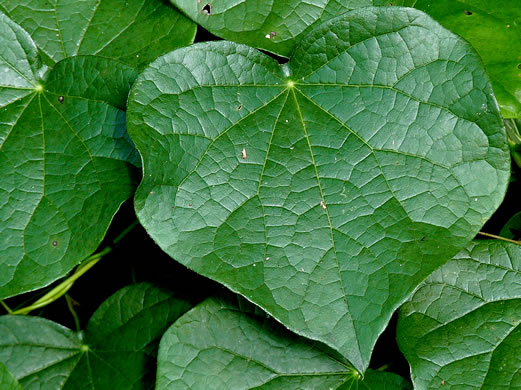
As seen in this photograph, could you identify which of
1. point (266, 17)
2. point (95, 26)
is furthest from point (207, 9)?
point (95, 26)

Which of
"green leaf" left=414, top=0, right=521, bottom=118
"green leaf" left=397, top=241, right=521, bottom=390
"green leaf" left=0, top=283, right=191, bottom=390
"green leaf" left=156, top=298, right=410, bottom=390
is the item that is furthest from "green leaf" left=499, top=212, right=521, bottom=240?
"green leaf" left=0, top=283, right=191, bottom=390

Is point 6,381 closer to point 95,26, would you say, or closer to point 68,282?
point 68,282

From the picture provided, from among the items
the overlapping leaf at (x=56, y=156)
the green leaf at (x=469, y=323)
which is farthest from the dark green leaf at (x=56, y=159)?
the green leaf at (x=469, y=323)

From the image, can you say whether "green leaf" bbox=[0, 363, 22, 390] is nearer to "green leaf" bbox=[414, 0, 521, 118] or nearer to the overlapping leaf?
the overlapping leaf

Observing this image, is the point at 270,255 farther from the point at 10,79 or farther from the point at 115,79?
the point at 10,79

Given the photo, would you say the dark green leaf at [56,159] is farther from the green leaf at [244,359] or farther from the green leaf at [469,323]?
the green leaf at [469,323]

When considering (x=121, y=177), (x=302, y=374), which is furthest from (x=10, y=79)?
(x=302, y=374)
